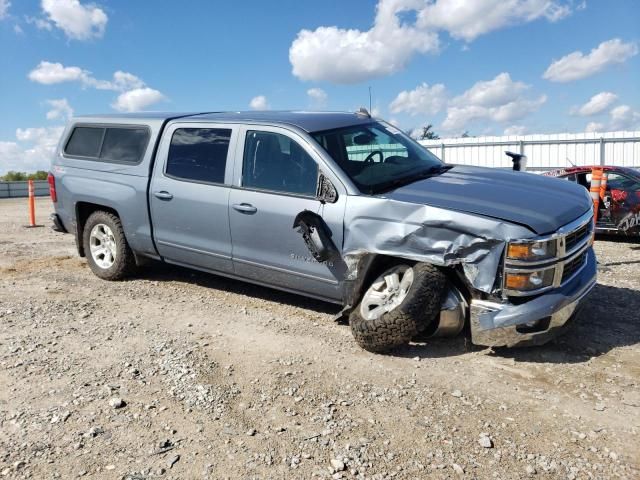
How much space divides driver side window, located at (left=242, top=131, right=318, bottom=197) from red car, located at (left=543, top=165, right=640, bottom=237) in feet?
20.6

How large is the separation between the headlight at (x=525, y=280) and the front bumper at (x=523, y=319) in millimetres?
111

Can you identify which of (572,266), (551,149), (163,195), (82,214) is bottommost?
(572,266)

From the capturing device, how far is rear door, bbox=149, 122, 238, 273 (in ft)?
17.6

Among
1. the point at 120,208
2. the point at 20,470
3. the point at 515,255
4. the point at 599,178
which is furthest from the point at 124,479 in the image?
the point at 599,178

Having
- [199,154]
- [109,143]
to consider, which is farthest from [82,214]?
[199,154]

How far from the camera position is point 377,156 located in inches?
203

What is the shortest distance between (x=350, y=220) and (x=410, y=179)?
29.3 inches

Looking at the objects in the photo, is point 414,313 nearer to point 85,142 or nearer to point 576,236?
point 576,236

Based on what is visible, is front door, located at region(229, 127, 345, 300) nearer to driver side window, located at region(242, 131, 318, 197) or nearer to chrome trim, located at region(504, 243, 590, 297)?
driver side window, located at region(242, 131, 318, 197)

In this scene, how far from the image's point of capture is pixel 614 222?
29.4 ft

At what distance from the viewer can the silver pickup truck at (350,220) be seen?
154 inches

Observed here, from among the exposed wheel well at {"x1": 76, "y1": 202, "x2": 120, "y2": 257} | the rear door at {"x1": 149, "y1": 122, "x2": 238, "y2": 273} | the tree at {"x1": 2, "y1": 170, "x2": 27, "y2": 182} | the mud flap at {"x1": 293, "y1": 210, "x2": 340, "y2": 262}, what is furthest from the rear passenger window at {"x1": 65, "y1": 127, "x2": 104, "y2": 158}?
the tree at {"x1": 2, "y1": 170, "x2": 27, "y2": 182}

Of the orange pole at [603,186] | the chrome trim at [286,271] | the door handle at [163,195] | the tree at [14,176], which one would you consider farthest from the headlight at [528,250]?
the tree at [14,176]

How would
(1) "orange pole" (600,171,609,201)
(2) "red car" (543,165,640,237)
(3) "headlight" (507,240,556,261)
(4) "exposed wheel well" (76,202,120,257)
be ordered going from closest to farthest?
(3) "headlight" (507,240,556,261)
(4) "exposed wheel well" (76,202,120,257)
(2) "red car" (543,165,640,237)
(1) "orange pole" (600,171,609,201)
